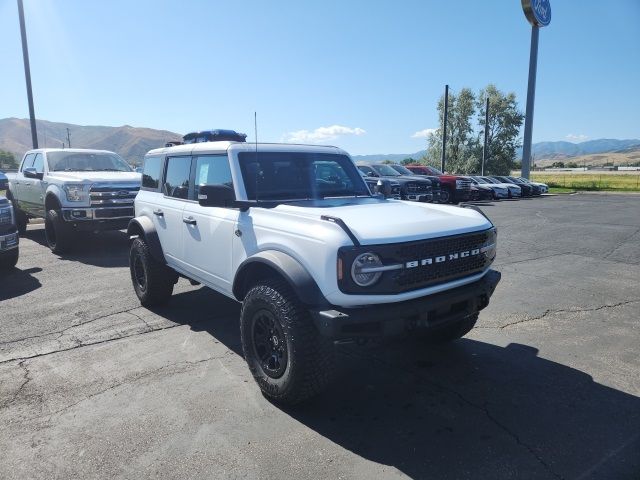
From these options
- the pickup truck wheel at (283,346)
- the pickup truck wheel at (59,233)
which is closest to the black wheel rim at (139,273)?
the pickup truck wheel at (283,346)

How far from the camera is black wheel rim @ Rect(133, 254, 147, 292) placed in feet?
17.7

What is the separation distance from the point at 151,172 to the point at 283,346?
3.47 m

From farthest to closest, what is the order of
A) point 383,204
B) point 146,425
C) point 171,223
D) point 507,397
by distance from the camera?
point 171,223
point 383,204
point 507,397
point 146,425

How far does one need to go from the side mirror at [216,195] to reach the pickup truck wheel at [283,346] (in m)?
0.78

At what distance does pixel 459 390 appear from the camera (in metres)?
3.49

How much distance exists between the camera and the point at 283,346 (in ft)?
Answer: 10.4

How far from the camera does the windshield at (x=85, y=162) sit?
31.9 feet

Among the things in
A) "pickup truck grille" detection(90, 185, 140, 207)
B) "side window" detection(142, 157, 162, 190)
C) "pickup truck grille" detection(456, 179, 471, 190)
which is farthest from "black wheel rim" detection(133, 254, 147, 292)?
"pickup truck grille" detection(456, 179, 471, 190)

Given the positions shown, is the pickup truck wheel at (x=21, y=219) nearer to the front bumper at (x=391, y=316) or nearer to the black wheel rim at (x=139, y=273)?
the black wheel rim at (x=139, y=273)

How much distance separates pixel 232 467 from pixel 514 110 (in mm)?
67814

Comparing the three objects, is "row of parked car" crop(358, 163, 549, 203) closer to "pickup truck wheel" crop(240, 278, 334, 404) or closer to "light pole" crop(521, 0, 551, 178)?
"pickup truck wheel" crop(240, 278, 334, 404)

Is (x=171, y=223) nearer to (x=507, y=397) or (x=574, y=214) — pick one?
(x=507, y=397)

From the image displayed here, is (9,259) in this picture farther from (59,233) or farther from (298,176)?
(298,176)

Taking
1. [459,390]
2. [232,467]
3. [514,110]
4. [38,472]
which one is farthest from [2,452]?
[514,110]
